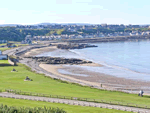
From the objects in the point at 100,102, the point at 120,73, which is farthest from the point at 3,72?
the point at 100,102

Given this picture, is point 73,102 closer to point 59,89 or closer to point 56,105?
point 56,105

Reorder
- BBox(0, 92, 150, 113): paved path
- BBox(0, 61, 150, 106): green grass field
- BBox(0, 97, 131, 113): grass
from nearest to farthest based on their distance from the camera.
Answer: BBox(0, 97, 131, 113): grass
BBox(0, 92, 150, 113): paved path
BBox(0, 61, 150, 106): green grass field

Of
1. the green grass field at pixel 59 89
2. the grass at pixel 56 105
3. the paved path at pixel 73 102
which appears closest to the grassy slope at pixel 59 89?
the green grass field at pixel 59 89

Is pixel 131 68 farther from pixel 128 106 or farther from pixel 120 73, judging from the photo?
pixel 128 106

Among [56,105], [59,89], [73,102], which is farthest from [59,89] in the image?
[56,105]

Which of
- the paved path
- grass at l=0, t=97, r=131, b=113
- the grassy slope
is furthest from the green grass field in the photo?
grass at l=0, t=97, r=131, b=113

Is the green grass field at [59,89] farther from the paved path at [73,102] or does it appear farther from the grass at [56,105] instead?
the grass at [56,105]

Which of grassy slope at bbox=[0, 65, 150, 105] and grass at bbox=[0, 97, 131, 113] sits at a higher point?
grass at bbox=[0, 97, 131, 113]

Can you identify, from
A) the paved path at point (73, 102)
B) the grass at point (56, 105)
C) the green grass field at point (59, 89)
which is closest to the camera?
the grass at point (56, 105)

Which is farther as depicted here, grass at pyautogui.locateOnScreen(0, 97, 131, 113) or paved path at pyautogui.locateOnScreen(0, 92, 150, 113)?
paved path at pyautogui.locateOnScreen(0, 92, 150, 113)

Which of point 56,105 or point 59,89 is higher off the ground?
point 56,105

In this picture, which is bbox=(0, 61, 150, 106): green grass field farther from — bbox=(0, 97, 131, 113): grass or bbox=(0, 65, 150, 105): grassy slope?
bbox=(0, 97, 131, 113): grass

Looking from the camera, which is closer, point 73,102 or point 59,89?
point 73,102

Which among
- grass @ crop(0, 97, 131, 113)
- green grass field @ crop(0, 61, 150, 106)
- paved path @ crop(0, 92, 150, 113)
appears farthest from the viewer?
green grass field @ crop(0, 61, 150, 106)
